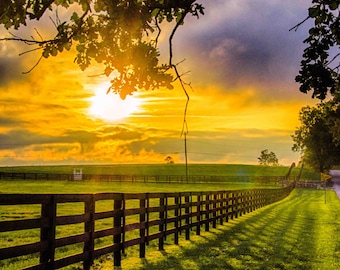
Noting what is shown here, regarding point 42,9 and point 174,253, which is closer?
point 42,9

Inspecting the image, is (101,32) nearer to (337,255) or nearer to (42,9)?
(42,9)

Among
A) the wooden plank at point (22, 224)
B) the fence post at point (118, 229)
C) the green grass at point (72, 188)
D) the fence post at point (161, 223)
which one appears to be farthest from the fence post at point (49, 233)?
the green grass at point (72, 188)

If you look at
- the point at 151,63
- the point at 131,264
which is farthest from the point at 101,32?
the point at 131,264

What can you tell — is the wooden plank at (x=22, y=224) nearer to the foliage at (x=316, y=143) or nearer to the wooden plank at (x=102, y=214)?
the wooden plank at (x=102, y=214)

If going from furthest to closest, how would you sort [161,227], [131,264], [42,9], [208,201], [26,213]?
[26,213]
[208,201]
[161,227]
[131,264]
[42,9]

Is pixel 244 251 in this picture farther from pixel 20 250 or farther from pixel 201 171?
pixel 201 171

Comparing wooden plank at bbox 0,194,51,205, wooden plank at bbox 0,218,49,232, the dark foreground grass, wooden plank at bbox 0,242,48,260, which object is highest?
wooden plank at bbox 0,194,51,205

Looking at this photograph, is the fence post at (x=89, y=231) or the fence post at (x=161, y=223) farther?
the fence post at (x=161, y=223)

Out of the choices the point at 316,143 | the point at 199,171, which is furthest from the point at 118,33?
the point at 199,171

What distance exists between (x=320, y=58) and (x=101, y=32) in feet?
14.9

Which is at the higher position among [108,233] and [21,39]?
[21,39]

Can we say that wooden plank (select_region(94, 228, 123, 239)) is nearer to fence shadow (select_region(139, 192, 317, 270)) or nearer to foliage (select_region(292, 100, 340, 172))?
fence shadow (select_region(139, 192, 317, 270))

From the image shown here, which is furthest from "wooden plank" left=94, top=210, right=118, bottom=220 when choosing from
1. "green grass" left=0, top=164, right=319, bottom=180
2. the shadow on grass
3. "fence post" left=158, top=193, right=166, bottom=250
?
"green grass" left=0, top=164, right=319, bottom=180

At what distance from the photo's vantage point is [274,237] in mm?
18172
